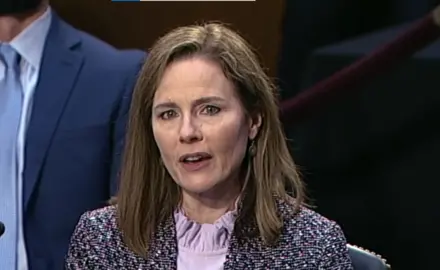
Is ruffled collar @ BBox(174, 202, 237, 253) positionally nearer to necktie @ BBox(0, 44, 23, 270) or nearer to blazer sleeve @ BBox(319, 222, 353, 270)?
blazer sleeve @ BBox(319, 222, 353, 270)

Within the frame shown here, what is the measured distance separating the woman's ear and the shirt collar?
2.06ft

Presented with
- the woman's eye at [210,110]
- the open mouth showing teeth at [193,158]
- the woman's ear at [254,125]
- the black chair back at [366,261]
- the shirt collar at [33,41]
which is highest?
the shirt collar at [33,41]

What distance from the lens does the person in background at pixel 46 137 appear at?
6.07ft

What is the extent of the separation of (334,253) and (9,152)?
2.45ft

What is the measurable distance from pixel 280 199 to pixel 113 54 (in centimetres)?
65

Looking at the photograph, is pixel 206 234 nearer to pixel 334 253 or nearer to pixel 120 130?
pixel 334 253

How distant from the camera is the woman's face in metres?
1.37

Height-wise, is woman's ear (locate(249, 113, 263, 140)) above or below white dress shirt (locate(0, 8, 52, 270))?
below

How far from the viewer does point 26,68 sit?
1.90 m

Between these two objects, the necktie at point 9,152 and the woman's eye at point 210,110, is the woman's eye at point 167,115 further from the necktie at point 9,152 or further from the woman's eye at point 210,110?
the necktie at point 9,152

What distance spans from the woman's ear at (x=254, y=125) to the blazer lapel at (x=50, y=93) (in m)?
0.56

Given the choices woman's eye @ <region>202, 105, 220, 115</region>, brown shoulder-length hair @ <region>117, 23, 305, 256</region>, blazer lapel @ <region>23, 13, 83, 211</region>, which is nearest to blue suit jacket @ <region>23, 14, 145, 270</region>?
blazer lapel @ <region>23, 13, 83, 211</region>

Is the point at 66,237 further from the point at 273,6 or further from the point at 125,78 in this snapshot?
the point at 273,6

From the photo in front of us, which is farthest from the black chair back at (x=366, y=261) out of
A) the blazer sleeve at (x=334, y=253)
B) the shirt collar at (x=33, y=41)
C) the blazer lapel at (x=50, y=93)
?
the shirt collar at (x=33, y=41)
